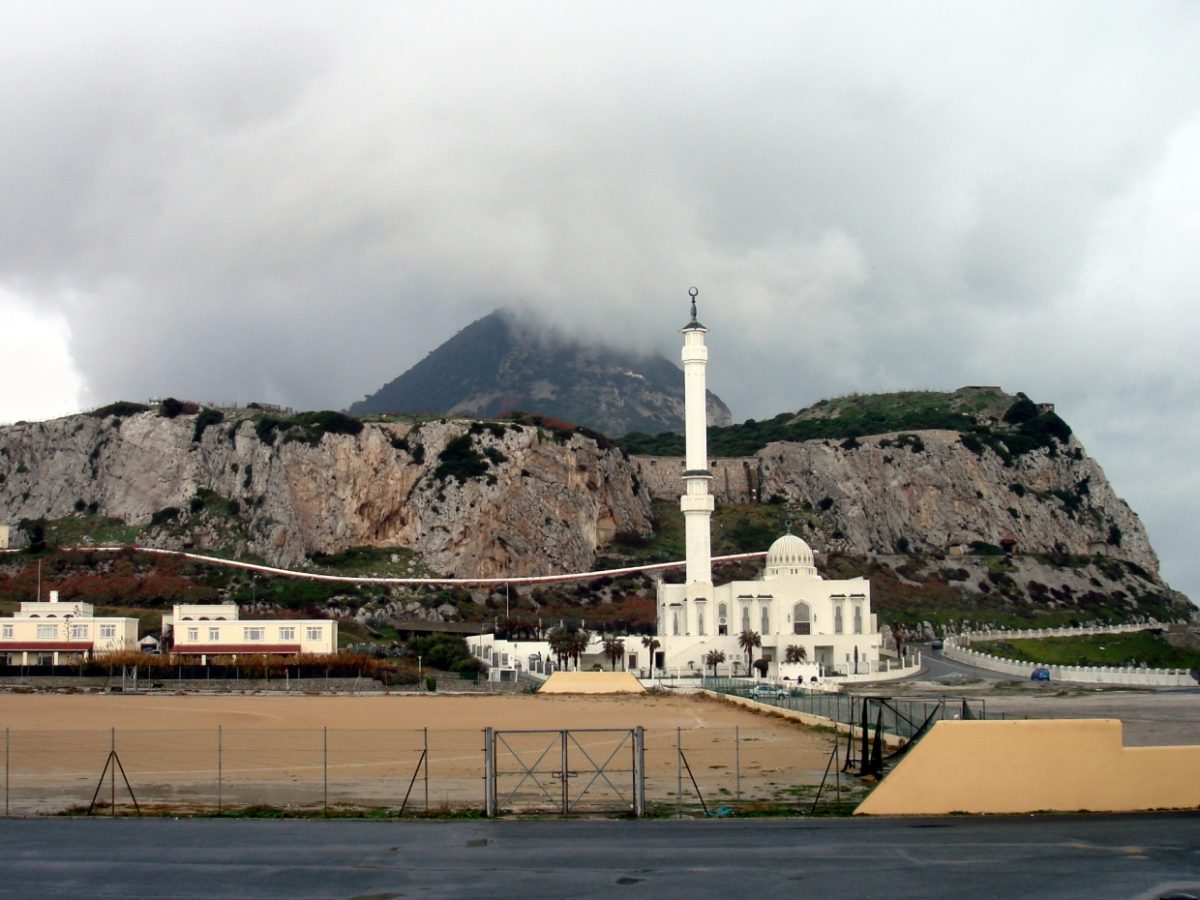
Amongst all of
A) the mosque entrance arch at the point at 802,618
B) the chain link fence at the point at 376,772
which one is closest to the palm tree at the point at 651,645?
the mosque entrance arch at the point at 802,618

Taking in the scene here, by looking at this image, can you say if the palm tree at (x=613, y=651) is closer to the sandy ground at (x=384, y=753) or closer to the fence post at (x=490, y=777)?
the sandy ground at (x=384, y=753)

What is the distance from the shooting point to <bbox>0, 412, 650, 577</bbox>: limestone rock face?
129250 millimetres

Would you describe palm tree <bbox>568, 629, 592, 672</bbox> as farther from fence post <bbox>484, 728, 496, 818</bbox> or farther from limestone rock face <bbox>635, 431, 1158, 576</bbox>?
limestone rock face <bbox>635, 431, 1158, 576</bbox>

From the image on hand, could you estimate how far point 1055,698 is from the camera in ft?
208

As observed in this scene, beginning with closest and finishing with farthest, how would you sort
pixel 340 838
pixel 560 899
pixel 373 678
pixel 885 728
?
1. pixel 560 899
2. pixel 340 838
3. pixel 885 728
4. pixel 373 678

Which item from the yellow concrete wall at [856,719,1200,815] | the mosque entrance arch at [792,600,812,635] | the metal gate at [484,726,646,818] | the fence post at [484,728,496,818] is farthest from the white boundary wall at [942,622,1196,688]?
the fence post at [484,728,496,818]

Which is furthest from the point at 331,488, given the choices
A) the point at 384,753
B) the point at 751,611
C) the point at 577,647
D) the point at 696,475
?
the point at 384,753

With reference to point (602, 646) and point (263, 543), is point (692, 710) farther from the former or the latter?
point (263, 543)

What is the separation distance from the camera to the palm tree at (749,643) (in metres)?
91.6

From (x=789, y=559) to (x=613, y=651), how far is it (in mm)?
21341

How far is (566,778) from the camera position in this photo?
1093 inches

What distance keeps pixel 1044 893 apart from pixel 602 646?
75660mm

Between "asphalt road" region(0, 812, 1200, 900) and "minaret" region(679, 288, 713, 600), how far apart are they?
74.0 m

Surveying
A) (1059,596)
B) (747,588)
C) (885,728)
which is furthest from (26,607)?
(1059,596)
